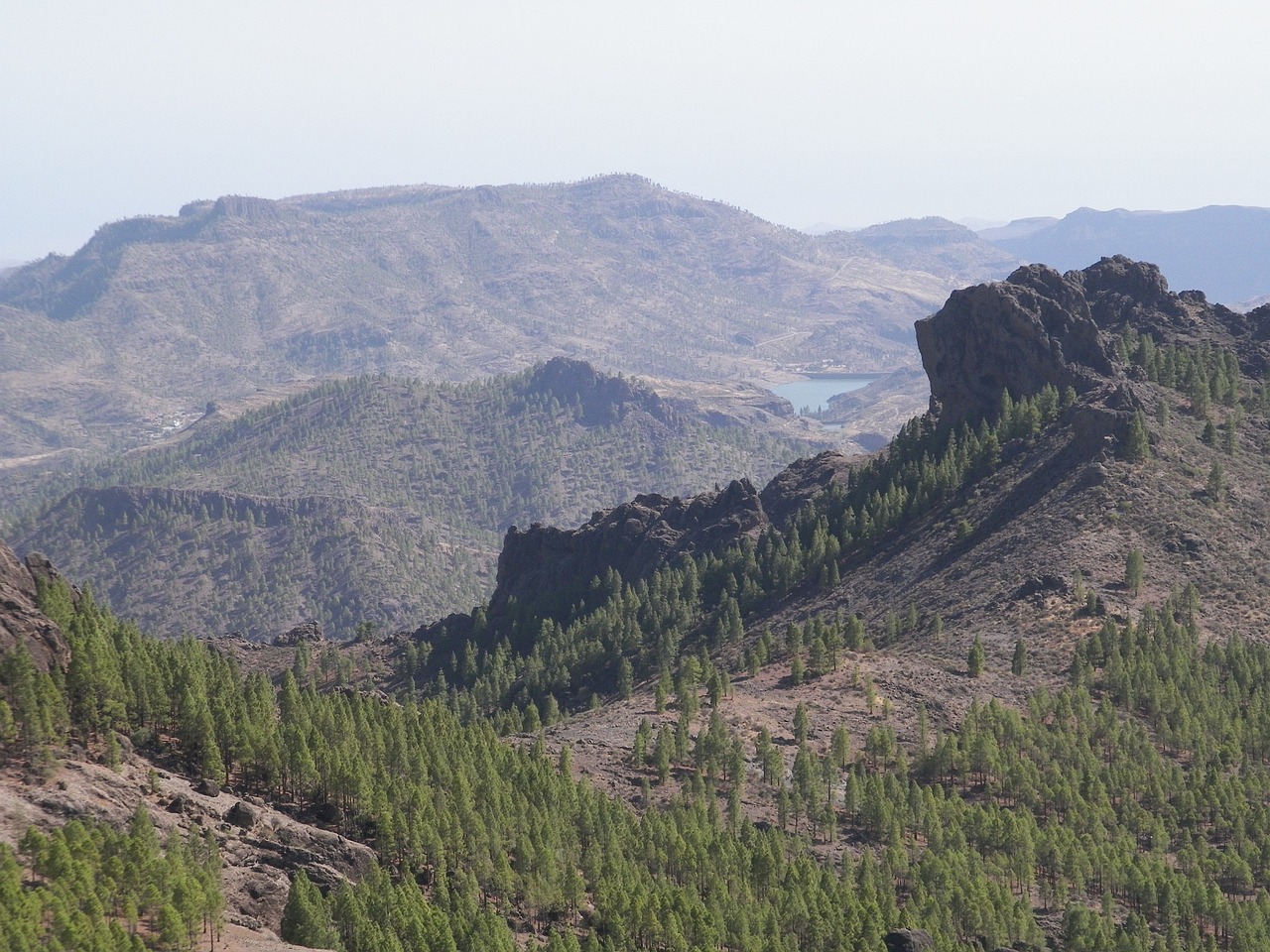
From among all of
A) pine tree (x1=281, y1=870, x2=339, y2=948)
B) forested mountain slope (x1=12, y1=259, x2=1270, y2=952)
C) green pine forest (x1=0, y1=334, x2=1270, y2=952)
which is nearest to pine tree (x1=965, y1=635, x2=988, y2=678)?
forested mountain slope (x1=12, y1=259, x2=1270, y2=952)

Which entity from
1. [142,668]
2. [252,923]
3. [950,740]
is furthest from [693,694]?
[252,923]

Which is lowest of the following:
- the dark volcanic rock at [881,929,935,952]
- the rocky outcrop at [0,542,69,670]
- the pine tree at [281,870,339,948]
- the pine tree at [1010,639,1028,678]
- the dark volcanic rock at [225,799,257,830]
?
the dark volcanic rock at [881,929,935,952]

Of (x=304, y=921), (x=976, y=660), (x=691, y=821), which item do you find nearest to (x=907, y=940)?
(x=691, y=821)

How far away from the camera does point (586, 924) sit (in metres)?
124

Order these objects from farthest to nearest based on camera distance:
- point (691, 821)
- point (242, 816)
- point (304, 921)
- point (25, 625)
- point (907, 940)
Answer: point (691, 821)
point (907, 940)
point (25, 625)
point (242, 816)
point (304, 921)

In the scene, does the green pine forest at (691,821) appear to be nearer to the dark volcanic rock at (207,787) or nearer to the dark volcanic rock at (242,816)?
the dark volcanic rock at (207,787)

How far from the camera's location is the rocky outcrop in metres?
118

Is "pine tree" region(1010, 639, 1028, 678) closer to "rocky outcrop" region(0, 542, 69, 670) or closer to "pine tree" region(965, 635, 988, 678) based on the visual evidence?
"pine tree" region(965, 635, 988, 678)

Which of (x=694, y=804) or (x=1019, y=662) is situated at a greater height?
(x=1019, y=662)

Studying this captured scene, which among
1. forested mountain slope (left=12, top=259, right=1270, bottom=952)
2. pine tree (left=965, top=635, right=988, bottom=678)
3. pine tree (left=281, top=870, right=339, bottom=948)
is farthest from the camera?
pine tree (left=965, top=635, right=988, bottom=678)

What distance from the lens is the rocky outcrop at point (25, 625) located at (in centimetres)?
11825

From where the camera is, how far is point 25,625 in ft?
397

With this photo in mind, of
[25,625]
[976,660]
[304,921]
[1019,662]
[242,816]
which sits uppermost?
[25,625]

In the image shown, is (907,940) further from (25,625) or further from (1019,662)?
(25,625)
